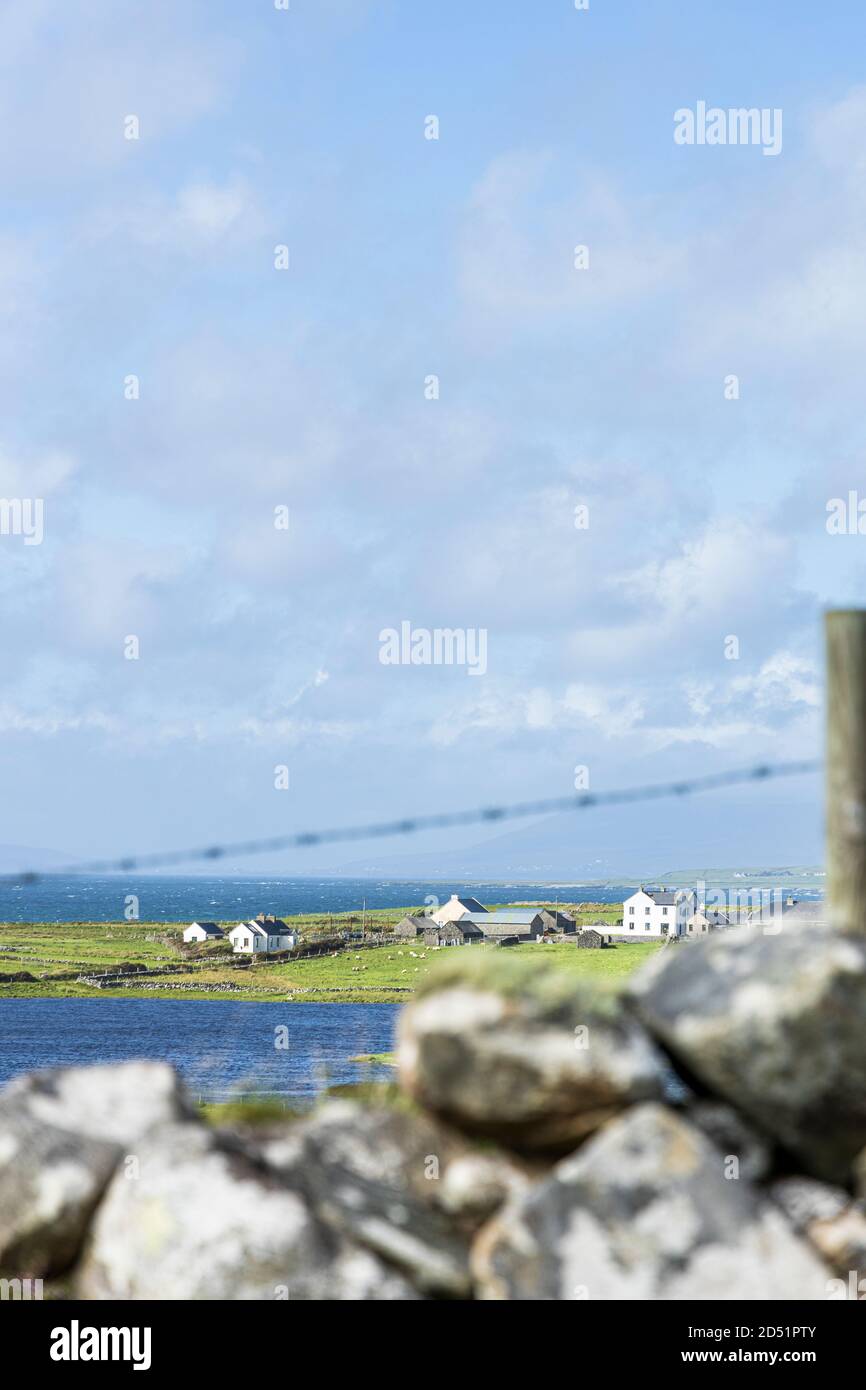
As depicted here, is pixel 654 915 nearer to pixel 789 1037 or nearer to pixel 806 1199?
pixel 806 1199

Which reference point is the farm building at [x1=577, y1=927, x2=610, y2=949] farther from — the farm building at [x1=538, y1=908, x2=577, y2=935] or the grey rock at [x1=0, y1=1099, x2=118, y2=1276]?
the grey rock at [x1=0, y1=1099, x2=118, y2=1276]

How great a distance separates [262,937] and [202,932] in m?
14.7

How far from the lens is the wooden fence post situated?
750cm

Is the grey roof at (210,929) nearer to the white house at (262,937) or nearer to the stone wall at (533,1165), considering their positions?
the white house at (262,937)

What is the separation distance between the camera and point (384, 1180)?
7188 mm

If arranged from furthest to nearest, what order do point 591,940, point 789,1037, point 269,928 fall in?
point 269,928 < point 591,940 < point 789,1037

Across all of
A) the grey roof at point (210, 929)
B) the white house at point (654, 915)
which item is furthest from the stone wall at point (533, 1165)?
the grey roof at point (210, 929)

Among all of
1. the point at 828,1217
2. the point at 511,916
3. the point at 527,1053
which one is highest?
the point at 527,1053

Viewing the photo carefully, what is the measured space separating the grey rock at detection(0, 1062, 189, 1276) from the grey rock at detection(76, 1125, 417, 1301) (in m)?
0.30

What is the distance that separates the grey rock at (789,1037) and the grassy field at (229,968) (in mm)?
92245

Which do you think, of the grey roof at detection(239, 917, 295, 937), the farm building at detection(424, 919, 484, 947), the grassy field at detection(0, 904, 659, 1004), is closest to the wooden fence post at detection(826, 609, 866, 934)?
the grassy field at detection(0, 904, 659, 1004)

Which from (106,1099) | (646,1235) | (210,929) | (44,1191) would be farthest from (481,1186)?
(210,929)

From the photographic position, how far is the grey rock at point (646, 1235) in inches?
250
